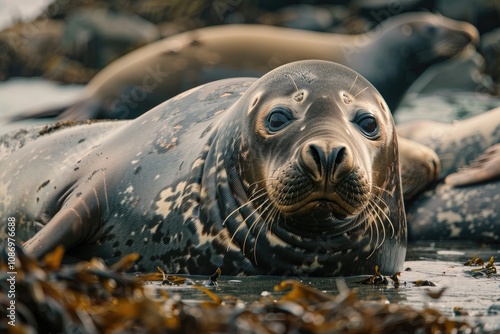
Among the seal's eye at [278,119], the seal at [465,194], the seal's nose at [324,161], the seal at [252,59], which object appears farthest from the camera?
the seal at [252,59]

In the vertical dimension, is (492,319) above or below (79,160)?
below

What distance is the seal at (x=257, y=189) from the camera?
16.0 ft

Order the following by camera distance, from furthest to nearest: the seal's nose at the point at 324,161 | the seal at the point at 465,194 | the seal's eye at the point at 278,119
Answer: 1. the seal at the point at 465,194
2. the seal's eye at the point at 278,119
3. the seal's nose at the point at 324,161

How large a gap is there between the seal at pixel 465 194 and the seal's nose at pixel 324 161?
11.7 ft

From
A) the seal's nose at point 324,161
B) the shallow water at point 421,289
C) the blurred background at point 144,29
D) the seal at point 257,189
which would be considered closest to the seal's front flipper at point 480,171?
the shallow water at point 421,289

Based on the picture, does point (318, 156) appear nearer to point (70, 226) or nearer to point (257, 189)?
point (257, 189)

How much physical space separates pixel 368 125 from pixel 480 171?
3468 millimetres

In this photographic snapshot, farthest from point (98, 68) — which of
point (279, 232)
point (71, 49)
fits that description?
point (279, 232)

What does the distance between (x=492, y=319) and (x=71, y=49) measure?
865 inches

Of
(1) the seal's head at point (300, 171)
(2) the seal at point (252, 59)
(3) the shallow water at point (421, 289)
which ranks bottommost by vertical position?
(3) the shallow water at point (421, 289)

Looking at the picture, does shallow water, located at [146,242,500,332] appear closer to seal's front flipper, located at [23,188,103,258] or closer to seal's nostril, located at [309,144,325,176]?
seal's nostril, located at [309,144,325,176]

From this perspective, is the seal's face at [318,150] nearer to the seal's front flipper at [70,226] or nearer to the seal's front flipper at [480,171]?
the seal's front flipper at [70,226]

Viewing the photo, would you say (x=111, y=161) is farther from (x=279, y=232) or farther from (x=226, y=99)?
(x=279, y=232)

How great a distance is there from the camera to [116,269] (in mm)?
3791
